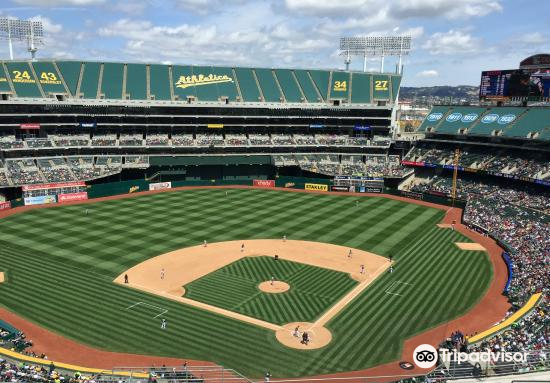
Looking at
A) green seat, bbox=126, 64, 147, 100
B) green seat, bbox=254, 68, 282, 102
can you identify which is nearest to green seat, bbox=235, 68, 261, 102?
green seat, bbox=254, 68, 282, 102

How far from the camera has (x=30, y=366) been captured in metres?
23.0

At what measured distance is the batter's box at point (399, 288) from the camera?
35.1 meters

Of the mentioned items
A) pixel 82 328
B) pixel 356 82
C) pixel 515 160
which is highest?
pixel 356 82

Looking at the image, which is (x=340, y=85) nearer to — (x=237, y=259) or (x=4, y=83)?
(x=237, y=259)

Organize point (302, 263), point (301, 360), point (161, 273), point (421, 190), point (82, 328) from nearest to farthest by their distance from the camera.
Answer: point (301, 360)
point (82, 328)
point (161, 273)
point (302, 263)
point (421, 190)

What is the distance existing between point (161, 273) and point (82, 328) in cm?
1001

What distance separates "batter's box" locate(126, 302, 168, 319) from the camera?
31.2m

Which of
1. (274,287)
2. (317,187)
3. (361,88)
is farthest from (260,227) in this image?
(361,88)

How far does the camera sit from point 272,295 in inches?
1350

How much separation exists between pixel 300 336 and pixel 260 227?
2695 cm

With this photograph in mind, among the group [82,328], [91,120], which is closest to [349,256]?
[82,328]

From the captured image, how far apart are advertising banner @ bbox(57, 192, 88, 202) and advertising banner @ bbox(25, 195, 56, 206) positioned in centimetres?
101

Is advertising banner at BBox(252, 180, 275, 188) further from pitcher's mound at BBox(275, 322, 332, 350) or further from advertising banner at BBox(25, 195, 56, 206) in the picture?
pitcher's mound at BBox(275, 322, 332, 350)

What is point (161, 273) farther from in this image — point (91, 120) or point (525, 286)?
point (91, 120)
